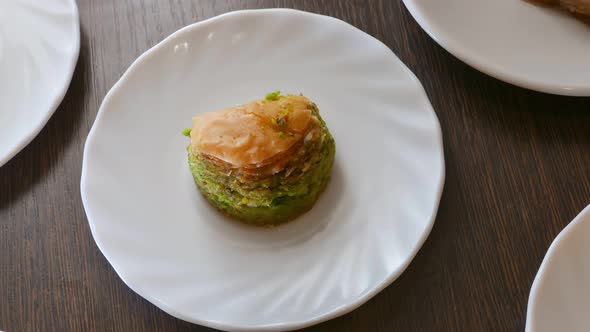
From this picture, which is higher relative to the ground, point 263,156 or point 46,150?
point 263,156

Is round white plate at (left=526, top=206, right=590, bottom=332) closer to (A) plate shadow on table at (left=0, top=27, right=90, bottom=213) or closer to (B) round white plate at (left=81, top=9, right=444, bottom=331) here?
(B) round white plate at (left=81, top=9, right=444, bottom=331)

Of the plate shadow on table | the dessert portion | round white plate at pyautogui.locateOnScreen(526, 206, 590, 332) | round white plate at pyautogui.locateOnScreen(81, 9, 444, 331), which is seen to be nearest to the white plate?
the plate shadow on table

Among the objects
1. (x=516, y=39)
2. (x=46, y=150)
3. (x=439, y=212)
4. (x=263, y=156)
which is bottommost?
(x=46, y=150)

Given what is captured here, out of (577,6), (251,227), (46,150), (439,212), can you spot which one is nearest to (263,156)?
(251,227)

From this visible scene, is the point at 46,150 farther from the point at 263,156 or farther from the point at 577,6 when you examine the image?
the point at 577,6

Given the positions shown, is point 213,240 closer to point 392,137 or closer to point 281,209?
point 281,209
